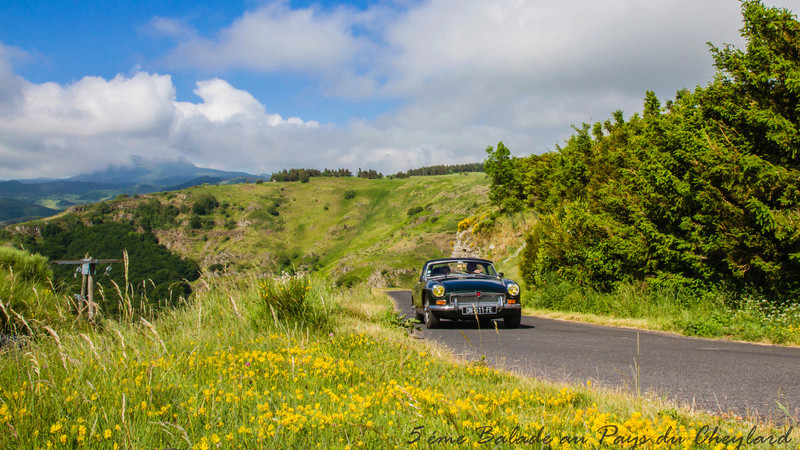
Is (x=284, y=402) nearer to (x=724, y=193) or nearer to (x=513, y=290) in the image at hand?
(x=513, y=290)

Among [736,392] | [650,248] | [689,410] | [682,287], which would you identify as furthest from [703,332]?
[689,410]

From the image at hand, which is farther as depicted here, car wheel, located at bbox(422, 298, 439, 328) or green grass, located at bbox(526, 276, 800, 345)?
car wheel, located at bbox(422, 298, 439, 328)

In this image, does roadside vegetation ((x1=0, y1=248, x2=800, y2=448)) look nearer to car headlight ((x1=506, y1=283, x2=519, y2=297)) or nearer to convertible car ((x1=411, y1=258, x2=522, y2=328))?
convertible car ((x1=411, y1=258, x2=522, y2=328))

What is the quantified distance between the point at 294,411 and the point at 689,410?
2.95 meters

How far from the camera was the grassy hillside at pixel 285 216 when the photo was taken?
128 m

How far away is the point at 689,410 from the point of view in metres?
3.68

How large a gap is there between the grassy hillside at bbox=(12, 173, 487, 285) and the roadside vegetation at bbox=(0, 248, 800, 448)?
94973 mm

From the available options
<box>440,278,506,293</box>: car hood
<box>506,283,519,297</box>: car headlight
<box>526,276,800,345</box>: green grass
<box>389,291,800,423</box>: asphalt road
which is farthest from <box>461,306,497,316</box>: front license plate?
<box>526,276,800,345</box>: green grass

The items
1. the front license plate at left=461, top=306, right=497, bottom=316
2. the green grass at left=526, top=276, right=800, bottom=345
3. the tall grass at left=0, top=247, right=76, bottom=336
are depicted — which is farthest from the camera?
the front license plate at left=461, top=306, right=497, bottom=316

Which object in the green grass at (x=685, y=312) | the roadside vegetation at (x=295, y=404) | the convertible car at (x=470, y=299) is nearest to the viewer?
the roadside vegetation at (x=295, y=404)

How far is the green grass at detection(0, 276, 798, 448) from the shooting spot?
261 cm

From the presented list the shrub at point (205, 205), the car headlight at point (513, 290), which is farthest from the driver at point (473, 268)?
the shrub at point (205, 205)

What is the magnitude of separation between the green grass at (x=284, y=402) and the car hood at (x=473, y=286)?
534 cm

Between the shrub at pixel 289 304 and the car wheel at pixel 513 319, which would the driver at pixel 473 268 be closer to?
the car wheel at pixel 513 319
